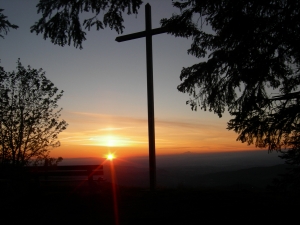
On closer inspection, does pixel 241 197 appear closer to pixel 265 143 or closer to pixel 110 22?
pixel 265 143

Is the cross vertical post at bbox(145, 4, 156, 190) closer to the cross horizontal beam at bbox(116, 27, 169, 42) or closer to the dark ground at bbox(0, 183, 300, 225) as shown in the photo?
the cross horizontal beam at bbox(116, 27, 169, 42)

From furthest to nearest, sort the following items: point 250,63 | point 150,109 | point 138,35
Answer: point 138,35 → point 150,109 → point 250,63

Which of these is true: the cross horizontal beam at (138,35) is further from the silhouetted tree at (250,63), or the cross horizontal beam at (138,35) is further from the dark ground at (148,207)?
the dark ground at (148,207)

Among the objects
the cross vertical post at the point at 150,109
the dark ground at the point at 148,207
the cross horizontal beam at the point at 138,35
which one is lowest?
the dark ground at the point at 148,207

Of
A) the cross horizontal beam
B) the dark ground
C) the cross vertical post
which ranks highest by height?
the cross horizontal beam

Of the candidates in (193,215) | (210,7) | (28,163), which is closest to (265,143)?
(193,215)

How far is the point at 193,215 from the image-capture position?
248 inches

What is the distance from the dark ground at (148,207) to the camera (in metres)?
6.12

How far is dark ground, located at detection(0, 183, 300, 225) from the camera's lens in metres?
6.12

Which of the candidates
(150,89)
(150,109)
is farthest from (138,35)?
(150,109)

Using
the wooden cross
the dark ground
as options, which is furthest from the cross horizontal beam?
the dark ground

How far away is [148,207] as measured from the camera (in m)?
7.18

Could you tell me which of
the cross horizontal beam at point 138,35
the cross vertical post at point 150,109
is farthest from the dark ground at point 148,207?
the cross horizontal beam at point 138,35

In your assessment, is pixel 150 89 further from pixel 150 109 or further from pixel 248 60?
pixel 248 60
